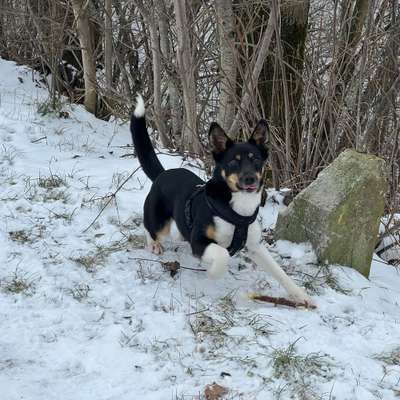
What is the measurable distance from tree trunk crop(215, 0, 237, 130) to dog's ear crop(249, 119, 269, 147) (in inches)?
64.5

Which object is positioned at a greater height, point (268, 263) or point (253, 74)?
point (253, 74)

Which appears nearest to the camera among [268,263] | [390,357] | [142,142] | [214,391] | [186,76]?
[214,391]

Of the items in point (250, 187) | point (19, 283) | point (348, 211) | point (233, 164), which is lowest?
point (19, 283)

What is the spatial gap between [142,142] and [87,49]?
3.68 metres

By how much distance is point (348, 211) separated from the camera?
4.03m

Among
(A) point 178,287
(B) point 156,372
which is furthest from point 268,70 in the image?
(B) point 156,372

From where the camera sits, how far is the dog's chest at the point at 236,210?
351cm

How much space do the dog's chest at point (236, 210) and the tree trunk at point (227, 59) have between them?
6.47ft

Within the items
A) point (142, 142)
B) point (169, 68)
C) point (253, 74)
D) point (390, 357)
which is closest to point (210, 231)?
point (142, 142)

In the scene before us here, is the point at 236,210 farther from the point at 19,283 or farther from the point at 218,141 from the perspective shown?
the point at 19,283

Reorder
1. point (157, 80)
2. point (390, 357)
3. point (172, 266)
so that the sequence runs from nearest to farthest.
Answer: point (390, 357)
point (172, 266)
point (157, 80)

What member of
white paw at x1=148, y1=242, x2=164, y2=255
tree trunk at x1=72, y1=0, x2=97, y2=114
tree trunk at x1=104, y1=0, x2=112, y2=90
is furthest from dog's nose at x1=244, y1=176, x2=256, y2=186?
tree trunk at x1=72, y1=0, x2=97, y2=114

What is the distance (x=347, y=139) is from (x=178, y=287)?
108 inches

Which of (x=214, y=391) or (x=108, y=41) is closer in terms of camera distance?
(x=214, y=391)
